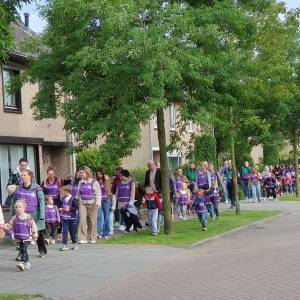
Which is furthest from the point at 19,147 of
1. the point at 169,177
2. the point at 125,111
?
the point at 125,111

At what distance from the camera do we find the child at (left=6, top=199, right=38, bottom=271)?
34.3 feet

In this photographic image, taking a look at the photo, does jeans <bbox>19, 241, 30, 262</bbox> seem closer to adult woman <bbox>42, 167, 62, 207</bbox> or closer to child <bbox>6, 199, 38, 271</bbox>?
child <bbox>6, 199, 38, 271</bbox>

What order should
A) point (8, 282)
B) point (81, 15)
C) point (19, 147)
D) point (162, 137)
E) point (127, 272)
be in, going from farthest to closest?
point (19, 147) < point (162, 137) < point (81, 15) < point (127, 272) < point (8, 282)

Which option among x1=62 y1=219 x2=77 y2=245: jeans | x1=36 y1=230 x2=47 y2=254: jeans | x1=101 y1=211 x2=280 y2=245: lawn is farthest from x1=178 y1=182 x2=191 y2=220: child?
x1=36 y1=230 x2=47 y2=254: jeans

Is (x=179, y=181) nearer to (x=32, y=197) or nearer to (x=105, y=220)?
(x=105, y=220)

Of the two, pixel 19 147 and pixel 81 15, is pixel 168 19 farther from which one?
pixel 19 147

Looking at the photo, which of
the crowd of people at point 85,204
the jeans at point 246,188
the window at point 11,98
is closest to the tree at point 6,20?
the crowd of people at point 85,204

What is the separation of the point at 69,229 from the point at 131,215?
2.95m

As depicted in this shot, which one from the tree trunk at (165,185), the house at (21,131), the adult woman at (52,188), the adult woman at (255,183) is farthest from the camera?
the adult woman at (255,183)

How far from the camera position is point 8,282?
9570 mm

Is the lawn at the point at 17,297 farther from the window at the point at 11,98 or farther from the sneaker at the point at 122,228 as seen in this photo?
the window at the point at 11,98

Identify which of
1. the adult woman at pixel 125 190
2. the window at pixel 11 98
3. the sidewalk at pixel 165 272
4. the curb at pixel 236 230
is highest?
the window at pixel 11 98

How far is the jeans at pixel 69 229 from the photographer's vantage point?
13098 millimetres

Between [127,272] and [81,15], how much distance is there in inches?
225
